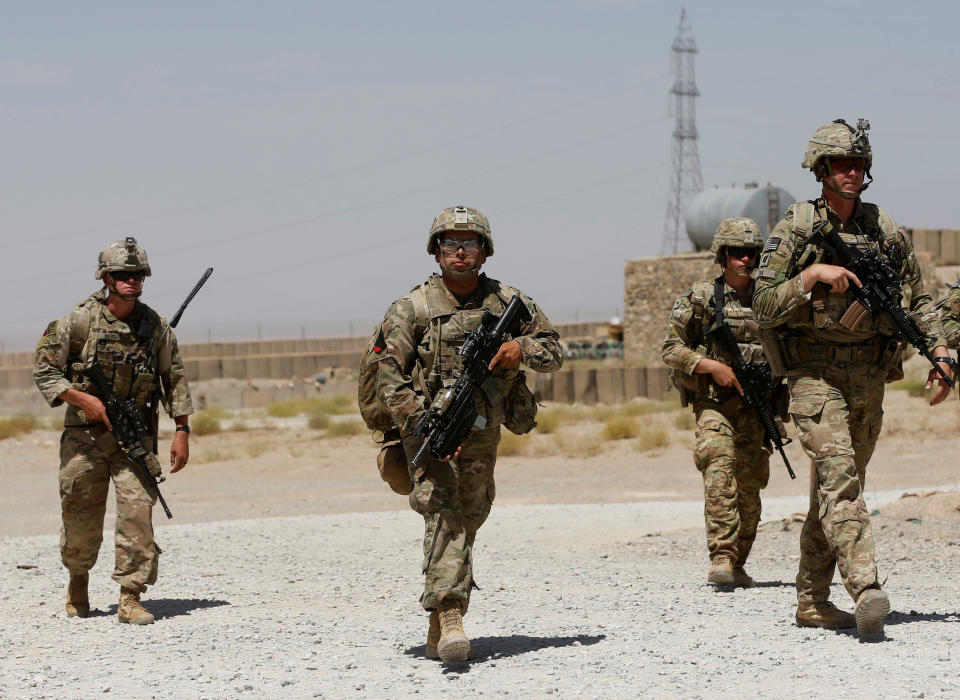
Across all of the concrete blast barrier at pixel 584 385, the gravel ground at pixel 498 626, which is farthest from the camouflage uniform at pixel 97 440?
the concrete blast barrier at pixel 584 385

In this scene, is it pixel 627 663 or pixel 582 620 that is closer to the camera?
pixel 627 663

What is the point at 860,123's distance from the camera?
6262 millimetres

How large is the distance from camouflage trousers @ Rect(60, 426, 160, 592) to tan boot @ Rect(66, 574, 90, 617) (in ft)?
0.16

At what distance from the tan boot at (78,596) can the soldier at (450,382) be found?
8.87 ft

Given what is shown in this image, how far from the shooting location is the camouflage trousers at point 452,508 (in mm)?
5969

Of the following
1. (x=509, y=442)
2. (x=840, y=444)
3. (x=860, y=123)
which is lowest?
(x=509, y=442)

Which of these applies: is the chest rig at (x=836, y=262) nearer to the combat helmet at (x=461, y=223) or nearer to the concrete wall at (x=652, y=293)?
the combat helmet at (x=461, y=223)

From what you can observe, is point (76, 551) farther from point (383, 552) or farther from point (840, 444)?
point (840, 444)

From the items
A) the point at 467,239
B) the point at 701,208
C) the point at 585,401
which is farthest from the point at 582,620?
the point at 701,208

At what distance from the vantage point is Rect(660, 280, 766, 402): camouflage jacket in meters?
8.23

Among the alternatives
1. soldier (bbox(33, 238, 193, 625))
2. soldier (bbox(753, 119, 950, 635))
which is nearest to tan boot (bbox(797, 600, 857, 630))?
soldier (bbox(753, 119, 950, 635))

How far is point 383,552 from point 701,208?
33.5 meters

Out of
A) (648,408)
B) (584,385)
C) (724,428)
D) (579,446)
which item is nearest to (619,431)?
(579,446)

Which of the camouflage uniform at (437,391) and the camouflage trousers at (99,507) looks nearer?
the camouflage uniform at (437,391)
